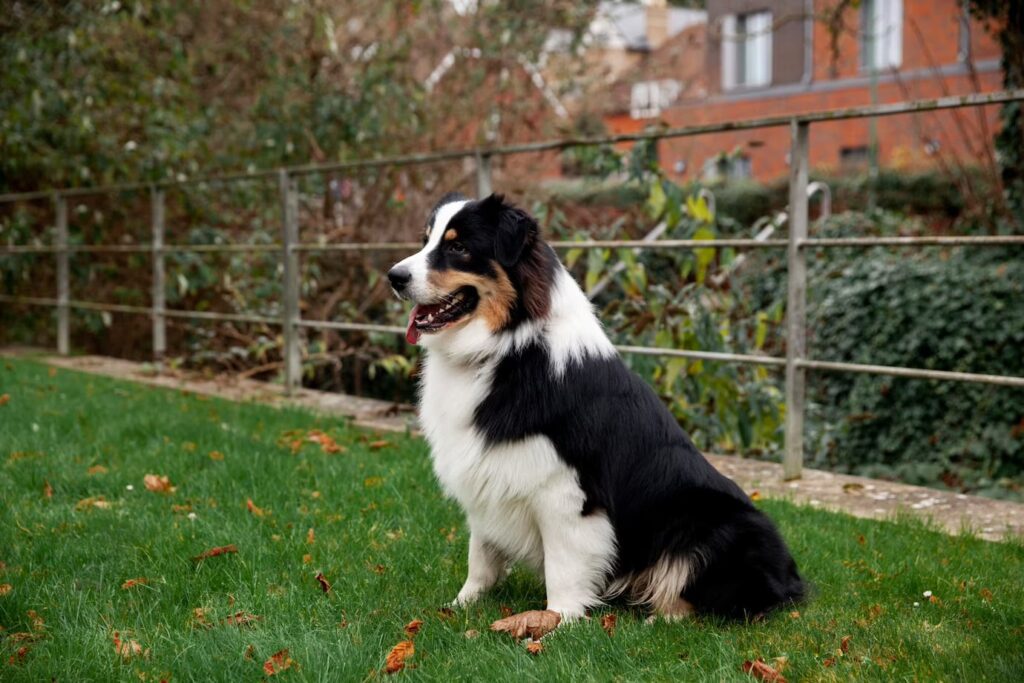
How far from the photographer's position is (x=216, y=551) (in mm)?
3725

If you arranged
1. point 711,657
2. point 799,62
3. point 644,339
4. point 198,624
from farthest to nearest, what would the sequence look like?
point 799,62
point 644,339
point 198,624
point 711,657

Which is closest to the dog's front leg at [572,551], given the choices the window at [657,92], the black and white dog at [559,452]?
the black and white dog at [559,452]

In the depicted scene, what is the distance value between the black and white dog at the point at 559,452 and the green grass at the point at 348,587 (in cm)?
16

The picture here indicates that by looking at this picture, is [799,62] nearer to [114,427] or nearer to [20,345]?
[20,345]

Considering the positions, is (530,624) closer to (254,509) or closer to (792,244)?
(254,509)

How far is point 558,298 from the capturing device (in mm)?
3352

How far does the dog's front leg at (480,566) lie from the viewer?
3.45 m

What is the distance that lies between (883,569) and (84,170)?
9.16m

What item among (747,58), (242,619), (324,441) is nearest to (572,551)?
(242,619)

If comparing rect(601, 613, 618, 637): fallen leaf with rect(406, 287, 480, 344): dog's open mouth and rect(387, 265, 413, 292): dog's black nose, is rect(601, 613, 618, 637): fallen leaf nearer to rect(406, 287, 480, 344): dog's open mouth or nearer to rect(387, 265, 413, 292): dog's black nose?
rect(406, 287, 480, 344): dog's open mouth

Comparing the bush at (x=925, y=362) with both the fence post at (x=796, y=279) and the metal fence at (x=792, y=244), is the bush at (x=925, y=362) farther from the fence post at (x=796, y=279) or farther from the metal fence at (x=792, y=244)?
the fence post at (x=796, y=279)

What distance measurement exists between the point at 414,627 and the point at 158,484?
7.02 ft

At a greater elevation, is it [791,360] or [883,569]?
[791,360]

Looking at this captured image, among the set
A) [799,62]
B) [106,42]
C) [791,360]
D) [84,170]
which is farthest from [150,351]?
[799,62]
